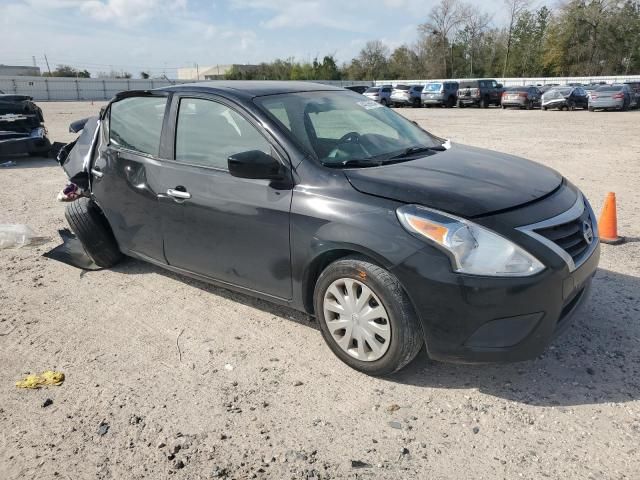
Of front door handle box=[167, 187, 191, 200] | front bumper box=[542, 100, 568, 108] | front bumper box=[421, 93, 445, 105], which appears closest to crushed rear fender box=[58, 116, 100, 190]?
front door handle box=[167, 187, 191, 200]

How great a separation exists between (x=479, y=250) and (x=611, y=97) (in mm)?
30189

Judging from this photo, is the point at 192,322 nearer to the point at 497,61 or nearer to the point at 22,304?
the point at 22,304

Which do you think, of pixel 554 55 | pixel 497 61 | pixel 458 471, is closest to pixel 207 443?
pixel 458 471

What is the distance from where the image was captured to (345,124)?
386cm

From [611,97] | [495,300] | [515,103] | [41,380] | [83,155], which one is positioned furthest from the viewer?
[515,103]

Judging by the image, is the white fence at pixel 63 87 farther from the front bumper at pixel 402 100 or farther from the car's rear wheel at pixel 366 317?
the car's rear wheel at pixel 366 317

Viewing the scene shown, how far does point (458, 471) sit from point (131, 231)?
3.24m

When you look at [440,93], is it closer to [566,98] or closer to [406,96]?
[406,96]

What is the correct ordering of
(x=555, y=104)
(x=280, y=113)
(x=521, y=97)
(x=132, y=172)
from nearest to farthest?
(x=280, y=113), (x=132, y=172), (x=555, y=104), (x=521, y=97)

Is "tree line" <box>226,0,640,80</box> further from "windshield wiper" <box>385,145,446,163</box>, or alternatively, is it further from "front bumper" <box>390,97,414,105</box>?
"windshield wiper" <box>385,145,446,163</box>

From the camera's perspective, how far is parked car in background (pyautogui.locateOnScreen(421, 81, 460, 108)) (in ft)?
117

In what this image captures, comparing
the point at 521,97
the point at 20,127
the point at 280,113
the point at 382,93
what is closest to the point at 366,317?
the point at 280,113

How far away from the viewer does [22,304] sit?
4.32 m

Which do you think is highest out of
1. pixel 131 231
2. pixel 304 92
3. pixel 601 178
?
pixel 304 92
